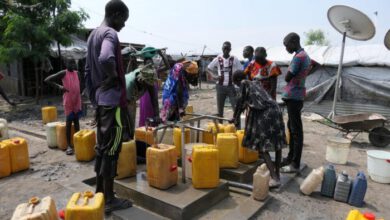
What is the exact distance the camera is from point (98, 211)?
261 centimetres

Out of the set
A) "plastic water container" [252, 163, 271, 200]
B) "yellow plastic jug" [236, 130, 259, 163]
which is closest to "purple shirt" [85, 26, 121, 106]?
"plastic water container" [252, 163, 271, 200]

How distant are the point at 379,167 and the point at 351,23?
497 cm

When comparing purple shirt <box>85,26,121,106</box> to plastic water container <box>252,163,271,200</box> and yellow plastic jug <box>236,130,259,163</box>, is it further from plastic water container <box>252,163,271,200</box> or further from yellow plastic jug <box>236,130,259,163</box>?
yellow plastic jug <box>236,130,259,163</box>

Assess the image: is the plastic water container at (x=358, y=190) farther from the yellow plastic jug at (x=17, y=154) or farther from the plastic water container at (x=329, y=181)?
the yellow plastic jug at (x=17, y=154)

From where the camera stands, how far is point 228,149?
4184 mm

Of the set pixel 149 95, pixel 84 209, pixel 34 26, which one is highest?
pixel 34 26

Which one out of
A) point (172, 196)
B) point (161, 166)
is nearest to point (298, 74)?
point (161, 166)

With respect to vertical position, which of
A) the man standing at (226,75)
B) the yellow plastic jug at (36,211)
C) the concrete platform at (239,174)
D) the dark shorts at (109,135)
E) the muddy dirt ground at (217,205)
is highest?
the man standing at (226,75)

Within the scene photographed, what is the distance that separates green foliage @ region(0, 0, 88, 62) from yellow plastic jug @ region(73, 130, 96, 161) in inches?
293

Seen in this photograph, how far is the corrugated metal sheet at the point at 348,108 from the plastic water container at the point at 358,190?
7242 mm

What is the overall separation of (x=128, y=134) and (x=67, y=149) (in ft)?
9.44

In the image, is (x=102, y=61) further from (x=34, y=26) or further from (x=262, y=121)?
(x=34, y=26)

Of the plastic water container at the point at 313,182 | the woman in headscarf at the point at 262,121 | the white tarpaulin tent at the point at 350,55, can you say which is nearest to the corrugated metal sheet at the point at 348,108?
the white tarpaulin tent at the point at 350,55

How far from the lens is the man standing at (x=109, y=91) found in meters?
2.99
